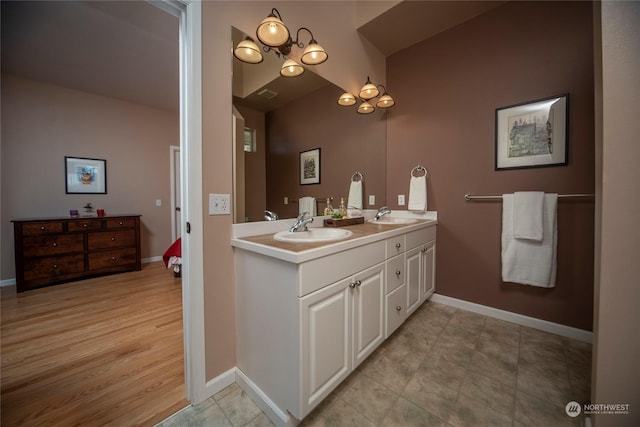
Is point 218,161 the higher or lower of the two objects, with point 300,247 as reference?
higher

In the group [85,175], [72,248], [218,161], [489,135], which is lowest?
[72,248]

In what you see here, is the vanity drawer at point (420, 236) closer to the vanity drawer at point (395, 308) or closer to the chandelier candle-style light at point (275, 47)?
the vanity drawer at point (395, 308)

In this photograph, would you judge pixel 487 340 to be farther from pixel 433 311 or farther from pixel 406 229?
pixel 406 229

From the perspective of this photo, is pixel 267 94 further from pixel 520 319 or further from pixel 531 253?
pixel 520 319

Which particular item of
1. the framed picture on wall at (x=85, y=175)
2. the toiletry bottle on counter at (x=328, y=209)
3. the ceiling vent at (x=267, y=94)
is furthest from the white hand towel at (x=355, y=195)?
the framed picture on wall at (x=85, y=175)

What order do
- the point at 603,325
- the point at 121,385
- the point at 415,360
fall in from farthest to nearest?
the point at 415,360 < the point at 121,385 < the point at 603,325

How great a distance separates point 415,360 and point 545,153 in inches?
71.4

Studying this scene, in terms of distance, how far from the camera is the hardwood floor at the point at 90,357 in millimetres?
1150

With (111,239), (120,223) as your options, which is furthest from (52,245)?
(120,223)

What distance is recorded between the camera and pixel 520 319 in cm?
190

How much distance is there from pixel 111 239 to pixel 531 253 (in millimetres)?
4823

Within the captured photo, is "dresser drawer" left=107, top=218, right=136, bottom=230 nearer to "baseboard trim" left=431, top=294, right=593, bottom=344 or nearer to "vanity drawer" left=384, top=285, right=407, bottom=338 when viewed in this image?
"vanity drawer" left=384, top=285, right=407, bottom=338

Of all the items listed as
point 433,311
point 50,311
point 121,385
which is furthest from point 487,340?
point 50,311

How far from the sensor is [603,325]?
34.1 inches
